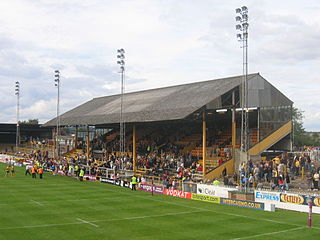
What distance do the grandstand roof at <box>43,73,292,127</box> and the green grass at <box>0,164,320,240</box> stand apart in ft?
34.7

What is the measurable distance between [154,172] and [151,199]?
449 inches

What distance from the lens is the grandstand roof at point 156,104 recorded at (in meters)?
38.6

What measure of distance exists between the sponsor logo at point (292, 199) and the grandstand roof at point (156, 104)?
12.4m

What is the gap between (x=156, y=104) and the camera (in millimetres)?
45219

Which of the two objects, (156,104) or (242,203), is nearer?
(242,203)

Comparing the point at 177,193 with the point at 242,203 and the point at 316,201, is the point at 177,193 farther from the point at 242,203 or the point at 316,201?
the point at 316,201

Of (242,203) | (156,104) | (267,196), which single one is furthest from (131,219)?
(156,104)

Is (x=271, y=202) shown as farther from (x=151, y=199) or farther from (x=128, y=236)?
(x=128, y=236)

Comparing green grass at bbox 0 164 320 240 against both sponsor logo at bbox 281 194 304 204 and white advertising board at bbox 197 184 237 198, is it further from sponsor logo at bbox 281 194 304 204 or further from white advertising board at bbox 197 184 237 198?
white advertising board at bbox 197 184 237 198

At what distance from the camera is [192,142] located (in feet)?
158

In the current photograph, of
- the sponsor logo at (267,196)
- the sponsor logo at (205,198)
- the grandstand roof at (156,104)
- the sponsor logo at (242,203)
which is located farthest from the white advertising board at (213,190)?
the grandstand roof at (156,104)

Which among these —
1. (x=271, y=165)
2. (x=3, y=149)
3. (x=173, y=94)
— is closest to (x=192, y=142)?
(x=173, y=94)

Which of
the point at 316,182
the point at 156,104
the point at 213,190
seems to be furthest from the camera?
the point at 156,104

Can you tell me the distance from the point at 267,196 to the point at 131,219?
1051cm
